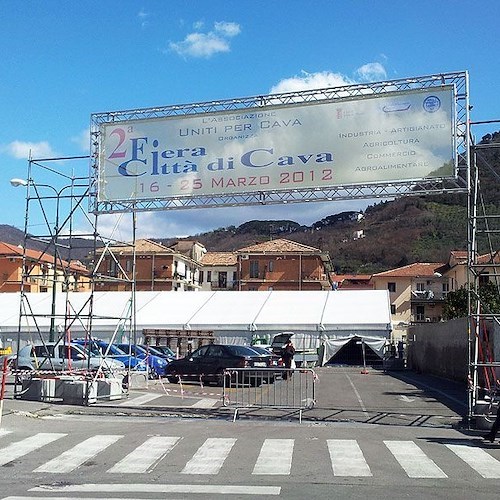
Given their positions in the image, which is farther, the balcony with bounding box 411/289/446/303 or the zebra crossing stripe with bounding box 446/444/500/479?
the balcony with bounding box 411/289/446/303

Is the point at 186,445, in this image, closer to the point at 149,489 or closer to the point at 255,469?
the point at 255,469

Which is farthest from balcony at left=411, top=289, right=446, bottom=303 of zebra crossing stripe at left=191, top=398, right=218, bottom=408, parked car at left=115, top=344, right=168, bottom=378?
zebra crossing stripe at left=191, top=398, right=218, bottom=408

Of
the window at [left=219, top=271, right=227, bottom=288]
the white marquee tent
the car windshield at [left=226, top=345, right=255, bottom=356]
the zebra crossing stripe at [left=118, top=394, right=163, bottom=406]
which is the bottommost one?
the zebra crossing stripe at [left=118, top=394, right=163, bottom=406]

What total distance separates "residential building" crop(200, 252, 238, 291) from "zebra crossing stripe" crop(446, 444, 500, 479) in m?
85.3

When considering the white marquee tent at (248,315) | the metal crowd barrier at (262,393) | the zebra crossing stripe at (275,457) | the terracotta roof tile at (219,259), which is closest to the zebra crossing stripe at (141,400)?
the metal crowd barrier at (262,393)

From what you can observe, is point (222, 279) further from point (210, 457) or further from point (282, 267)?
point (210, 457)

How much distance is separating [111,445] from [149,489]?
12.2 feet

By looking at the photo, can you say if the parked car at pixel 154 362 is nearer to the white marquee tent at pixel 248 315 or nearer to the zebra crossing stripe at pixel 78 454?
the white marquee tent at pixel 248 315

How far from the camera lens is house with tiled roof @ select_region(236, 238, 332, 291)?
3147 inches

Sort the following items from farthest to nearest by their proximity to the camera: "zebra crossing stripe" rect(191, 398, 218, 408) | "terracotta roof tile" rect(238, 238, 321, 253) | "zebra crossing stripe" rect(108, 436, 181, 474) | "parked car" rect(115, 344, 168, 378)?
"terracotta roof tile" rect(238, 238, 321, 253)
"parked car" rect(115, 344, 168, 378)
"zebra crossing stripe" rect(191, 398, 218, 408)
"zebra crossing stripe" rect(108, 436, 181, 474)

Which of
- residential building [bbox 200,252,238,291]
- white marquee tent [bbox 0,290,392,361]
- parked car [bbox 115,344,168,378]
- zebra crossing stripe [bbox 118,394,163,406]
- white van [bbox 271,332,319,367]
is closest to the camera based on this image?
zebra crossing stripe [bbox 118,394,163,406]

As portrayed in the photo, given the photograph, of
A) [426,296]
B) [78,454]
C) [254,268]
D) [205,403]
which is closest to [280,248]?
[254,268]

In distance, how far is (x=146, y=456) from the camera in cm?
1122

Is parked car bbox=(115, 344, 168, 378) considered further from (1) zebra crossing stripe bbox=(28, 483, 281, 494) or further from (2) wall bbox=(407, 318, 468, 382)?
(1) zebra crossing stripe bbox=(28, 483, 281, 494)
